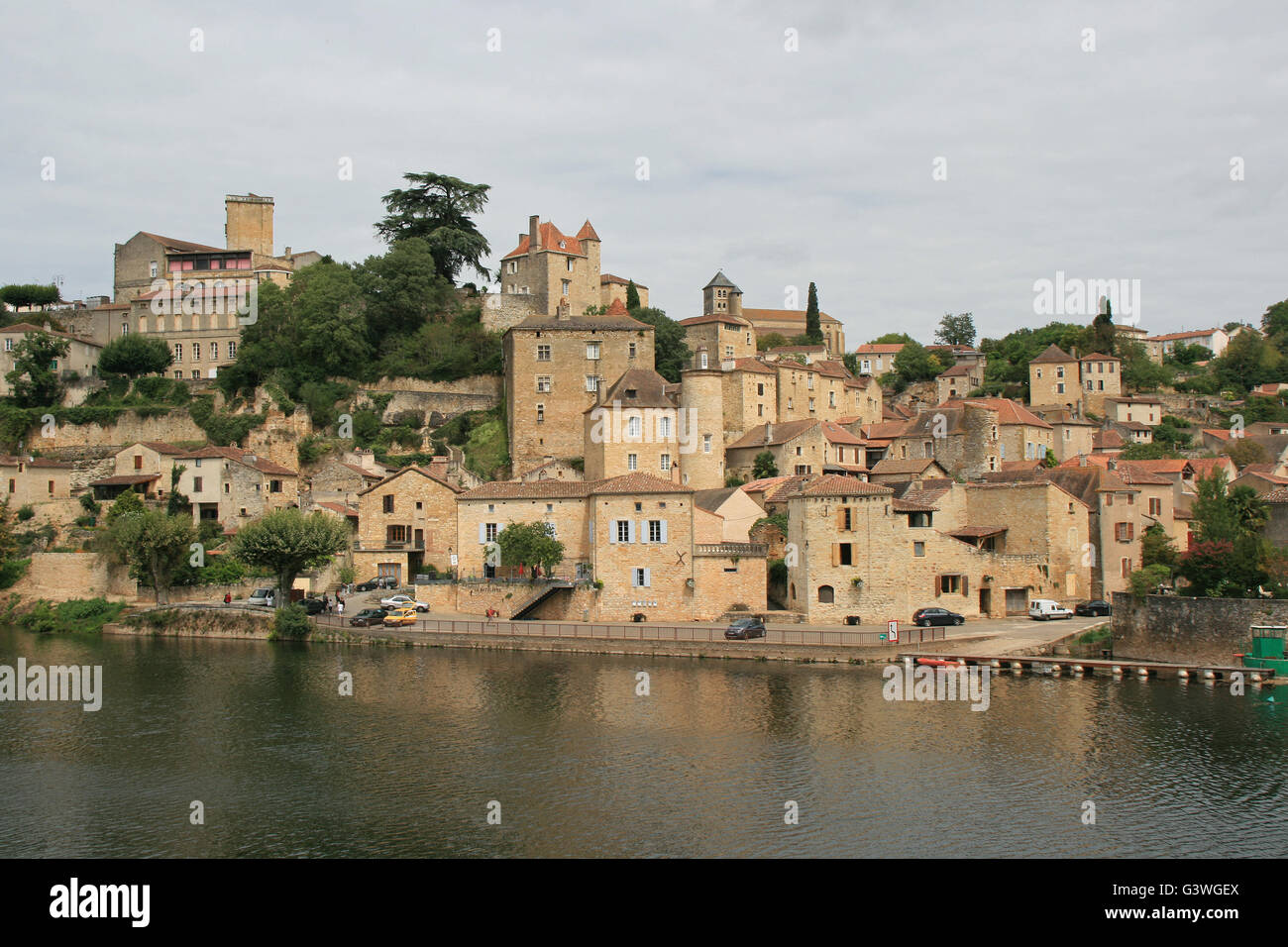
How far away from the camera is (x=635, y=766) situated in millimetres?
23750

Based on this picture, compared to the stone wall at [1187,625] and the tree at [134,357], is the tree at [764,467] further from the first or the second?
the tree at [134,357]

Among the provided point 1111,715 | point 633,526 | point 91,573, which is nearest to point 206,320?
point 91,573

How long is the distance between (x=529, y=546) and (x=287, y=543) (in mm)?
9138

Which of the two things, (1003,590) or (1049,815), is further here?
(1003,590)

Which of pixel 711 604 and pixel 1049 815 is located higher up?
pixel 711 604

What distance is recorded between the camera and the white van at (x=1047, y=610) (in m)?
40.0

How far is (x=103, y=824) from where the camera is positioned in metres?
20.6

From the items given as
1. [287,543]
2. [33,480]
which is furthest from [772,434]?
[33,480]

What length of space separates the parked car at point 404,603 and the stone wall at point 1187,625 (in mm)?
24558

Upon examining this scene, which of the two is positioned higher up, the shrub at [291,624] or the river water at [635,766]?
the shrub at [291,624]

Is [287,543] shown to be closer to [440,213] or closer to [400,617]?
[400,617]

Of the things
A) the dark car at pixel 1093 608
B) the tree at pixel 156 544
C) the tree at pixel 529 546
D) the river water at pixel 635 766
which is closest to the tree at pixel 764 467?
the tree at pixel 529 546

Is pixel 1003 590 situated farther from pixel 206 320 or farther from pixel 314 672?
pixel 206 320
